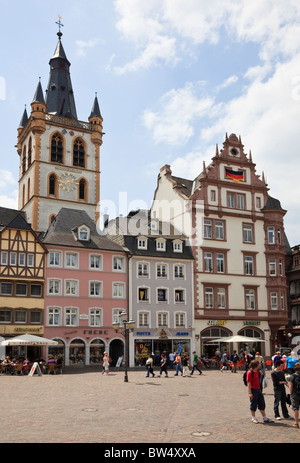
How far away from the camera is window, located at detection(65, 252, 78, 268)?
45.2m

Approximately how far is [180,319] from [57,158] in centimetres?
2859

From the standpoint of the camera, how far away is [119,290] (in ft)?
156

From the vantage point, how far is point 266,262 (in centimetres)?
5416

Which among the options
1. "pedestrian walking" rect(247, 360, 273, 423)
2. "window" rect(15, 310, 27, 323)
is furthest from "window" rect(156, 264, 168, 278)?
"pedestrian walking" rect(247, 360, 273, 423)

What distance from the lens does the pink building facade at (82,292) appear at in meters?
43.7

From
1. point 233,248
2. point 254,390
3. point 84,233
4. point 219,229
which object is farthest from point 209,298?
point 254,390

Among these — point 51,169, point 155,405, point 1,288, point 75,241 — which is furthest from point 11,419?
point 51,169

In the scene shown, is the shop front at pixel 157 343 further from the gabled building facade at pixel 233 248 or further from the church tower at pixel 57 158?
the church tower at pixel 57 158

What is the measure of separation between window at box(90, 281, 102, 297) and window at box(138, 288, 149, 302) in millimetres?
3933

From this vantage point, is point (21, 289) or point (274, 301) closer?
point (21, 289)

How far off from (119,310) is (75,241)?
24.0ft

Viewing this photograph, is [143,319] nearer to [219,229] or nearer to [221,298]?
[221,298]

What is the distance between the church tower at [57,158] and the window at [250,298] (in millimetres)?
23336

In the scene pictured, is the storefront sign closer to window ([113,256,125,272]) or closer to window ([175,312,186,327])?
window ([175,312,186,327])
